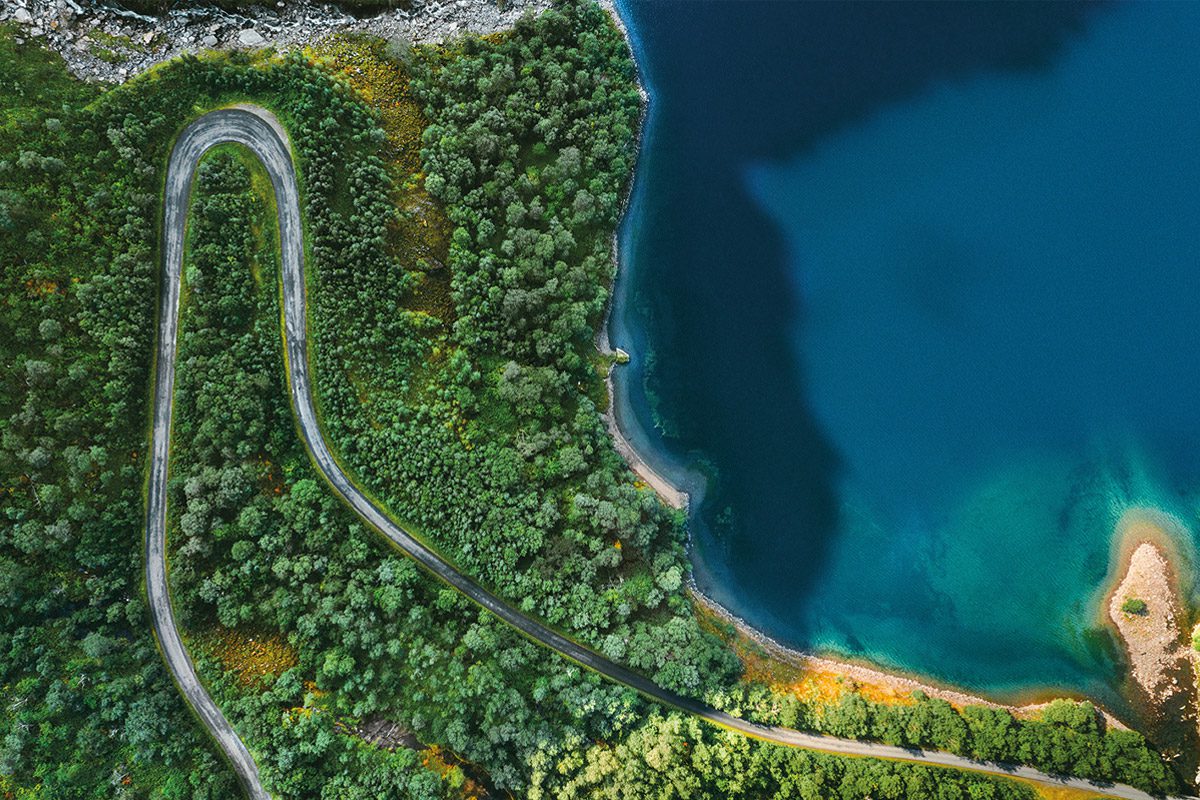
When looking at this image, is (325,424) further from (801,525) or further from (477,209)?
(801,525)

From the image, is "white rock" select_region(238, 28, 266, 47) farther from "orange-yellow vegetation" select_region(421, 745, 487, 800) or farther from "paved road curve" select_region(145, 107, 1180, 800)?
"orange-yellow vegetation" select_region(421, 745, 487, 800)

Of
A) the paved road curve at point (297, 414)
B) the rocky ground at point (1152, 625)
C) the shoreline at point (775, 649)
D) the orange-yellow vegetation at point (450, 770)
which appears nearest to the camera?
the orange-yellow vegetation at point (450, 770)

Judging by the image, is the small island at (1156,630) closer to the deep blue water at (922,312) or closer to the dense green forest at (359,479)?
the deep blue water at (922,312)

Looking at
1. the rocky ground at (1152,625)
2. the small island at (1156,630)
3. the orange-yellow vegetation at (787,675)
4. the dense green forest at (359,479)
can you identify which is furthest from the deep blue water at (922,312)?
the dense green forest at (359,479)

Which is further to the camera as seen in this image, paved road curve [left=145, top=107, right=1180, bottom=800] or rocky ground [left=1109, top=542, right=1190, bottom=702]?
rocky ground [left=1109, top=542, right=1190, bottom=702]

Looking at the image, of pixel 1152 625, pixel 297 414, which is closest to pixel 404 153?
pixel 297 414

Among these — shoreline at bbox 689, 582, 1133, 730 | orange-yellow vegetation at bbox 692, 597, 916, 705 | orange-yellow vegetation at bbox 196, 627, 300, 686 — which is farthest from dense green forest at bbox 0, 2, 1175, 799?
shoreline at bbox 689, 582, 1133, 730

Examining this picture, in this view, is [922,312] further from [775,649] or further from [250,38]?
[250,38]
